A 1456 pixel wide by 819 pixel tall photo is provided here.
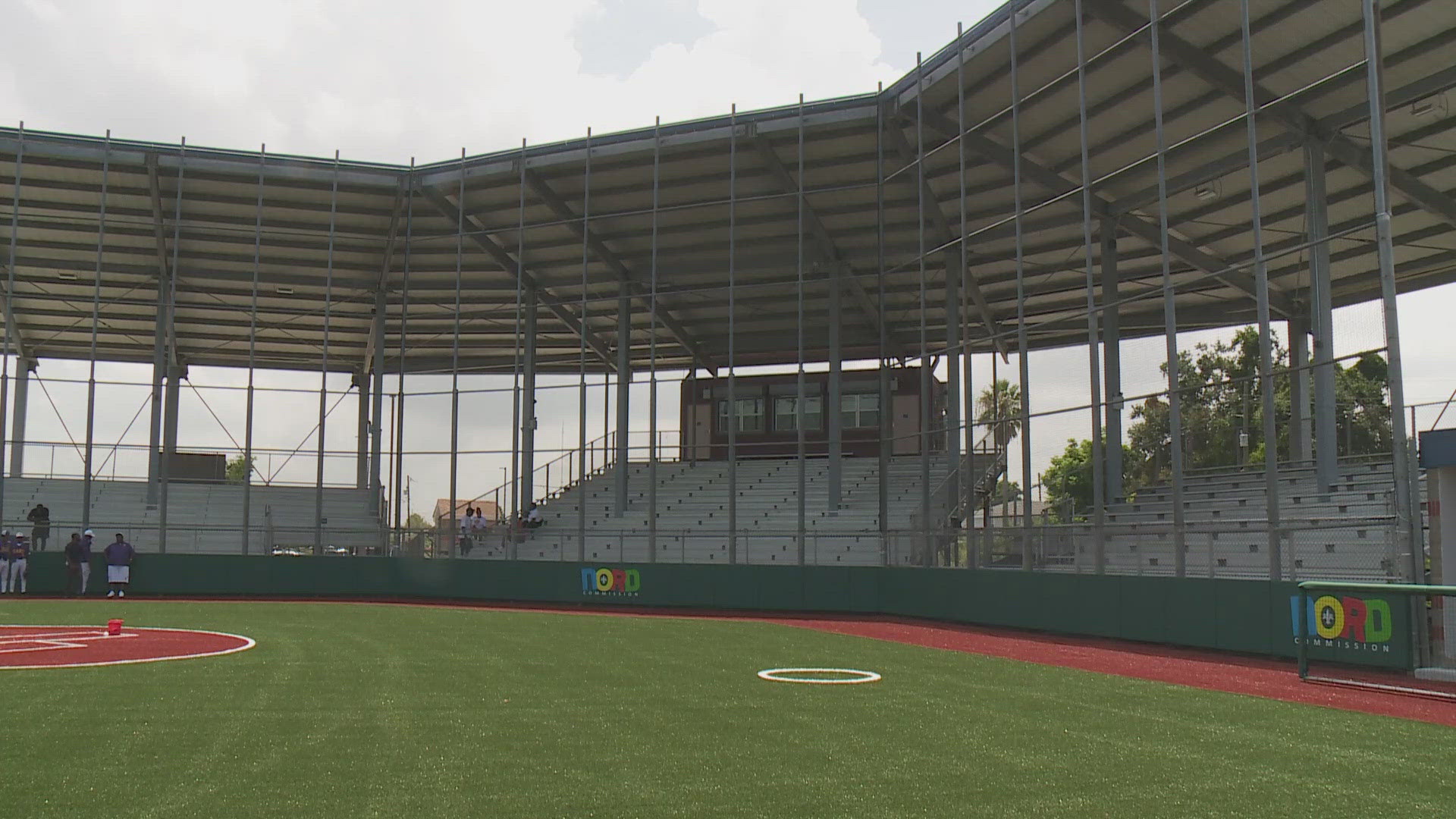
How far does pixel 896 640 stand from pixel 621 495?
1891 cm

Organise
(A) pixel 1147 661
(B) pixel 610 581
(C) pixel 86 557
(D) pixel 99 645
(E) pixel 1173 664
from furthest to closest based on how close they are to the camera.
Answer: (B) pixel 610 581 → (C) pixel 86 557 → (A) pixel 1147 661 → (E) pixel 1173 664 → (D) pixel 99 645

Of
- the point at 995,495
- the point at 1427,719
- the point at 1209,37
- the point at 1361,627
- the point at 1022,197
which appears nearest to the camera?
the point at 1427,719

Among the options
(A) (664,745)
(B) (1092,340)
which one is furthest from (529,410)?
(A) (664,745)

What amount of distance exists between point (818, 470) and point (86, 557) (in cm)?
2315

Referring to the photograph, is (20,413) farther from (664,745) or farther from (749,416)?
(664,745)

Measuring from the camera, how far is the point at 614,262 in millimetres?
39719

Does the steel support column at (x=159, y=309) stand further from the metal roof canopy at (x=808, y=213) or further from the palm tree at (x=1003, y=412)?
the palm tree at (x=1003, y=412)

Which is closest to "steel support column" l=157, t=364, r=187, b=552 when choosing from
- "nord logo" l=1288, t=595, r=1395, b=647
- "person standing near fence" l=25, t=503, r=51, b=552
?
"person standing near fence" l=25, t=503, r=51, b=552

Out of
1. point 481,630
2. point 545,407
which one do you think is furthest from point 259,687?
point 545,407

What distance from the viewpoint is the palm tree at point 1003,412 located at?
93.0ft

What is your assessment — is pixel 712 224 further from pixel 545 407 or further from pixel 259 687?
pixel 259 687

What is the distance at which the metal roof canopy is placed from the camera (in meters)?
25.4

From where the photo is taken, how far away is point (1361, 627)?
15531mm

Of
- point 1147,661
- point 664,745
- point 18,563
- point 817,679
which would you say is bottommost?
point 1147,661
